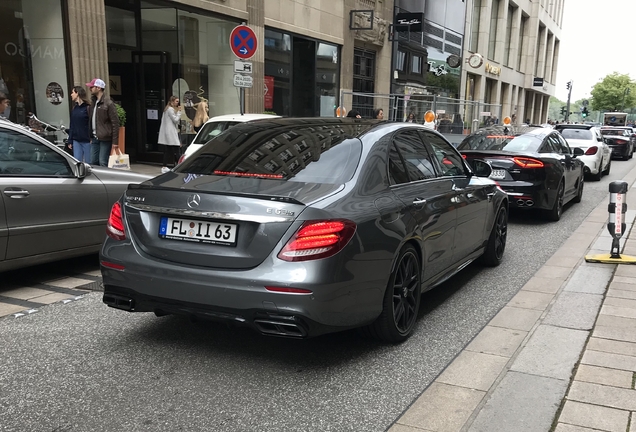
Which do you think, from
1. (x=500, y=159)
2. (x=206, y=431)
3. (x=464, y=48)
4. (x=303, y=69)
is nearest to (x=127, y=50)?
(x=303, y=69)

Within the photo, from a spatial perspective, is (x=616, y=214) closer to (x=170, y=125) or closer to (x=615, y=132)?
(x=170, y=125)

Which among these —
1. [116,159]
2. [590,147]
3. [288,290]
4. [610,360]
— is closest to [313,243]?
[288,290]

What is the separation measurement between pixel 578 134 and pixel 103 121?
14115 mm

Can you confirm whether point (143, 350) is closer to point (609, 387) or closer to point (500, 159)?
point (609, 387)

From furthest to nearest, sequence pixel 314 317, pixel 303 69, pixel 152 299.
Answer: pixel 303 69
pixel 152 299
pixel 314 317

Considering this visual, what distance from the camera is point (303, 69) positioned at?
798 inches

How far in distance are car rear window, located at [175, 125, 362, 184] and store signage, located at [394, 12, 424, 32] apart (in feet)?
71.8

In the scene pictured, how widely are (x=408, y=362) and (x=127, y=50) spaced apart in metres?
14.0

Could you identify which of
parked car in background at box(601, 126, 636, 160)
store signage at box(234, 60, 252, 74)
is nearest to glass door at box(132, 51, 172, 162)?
store signage at box(234, 60, 252, 74)

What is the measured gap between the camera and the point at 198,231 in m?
3.56

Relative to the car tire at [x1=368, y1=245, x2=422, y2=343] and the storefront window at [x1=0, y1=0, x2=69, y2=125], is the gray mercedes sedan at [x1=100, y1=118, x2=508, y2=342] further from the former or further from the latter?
the storefront window at [x1=0, y1=0, x2=69, y2=125]

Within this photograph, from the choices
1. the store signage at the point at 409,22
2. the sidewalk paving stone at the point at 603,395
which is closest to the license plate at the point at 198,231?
the sidewalk paving stone at the point at 603,395

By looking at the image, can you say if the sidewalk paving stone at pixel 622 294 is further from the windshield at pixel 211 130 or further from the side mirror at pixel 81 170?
the windshield at pixel 211 130

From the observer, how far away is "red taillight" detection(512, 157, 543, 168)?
358 inches
